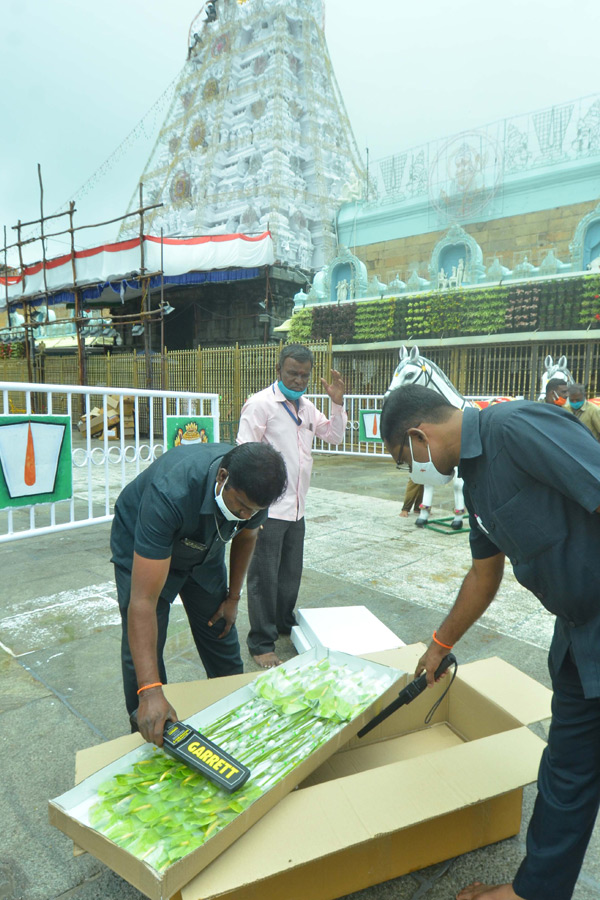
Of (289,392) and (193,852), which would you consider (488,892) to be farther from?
(289,392)

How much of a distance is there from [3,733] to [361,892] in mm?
1728

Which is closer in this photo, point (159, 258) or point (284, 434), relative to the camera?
point (284, 434)

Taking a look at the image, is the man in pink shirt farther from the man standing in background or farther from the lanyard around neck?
the man standing in background

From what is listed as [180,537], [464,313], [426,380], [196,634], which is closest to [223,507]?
[180,537]

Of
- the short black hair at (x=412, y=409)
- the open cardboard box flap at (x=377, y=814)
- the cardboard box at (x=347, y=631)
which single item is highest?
the short black hair at (x=412, y=409)

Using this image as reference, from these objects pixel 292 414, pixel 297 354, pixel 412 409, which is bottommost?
pixel 292 414

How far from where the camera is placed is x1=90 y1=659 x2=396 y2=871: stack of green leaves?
1519 mm

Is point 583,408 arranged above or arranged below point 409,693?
above

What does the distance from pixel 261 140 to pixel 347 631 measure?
25.0m

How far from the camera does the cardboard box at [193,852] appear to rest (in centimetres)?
138

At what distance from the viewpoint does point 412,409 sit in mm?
1760

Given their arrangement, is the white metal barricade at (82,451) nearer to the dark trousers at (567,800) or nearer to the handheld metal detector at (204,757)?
the handheld metal detector at (204,757)

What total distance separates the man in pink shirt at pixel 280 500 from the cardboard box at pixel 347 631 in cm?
23

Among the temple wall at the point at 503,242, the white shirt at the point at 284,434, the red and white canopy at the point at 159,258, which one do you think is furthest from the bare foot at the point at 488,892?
the temple wall at the point at 503,242
